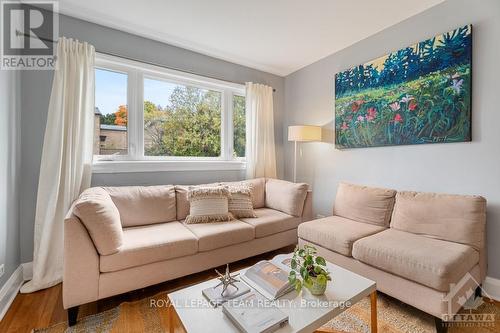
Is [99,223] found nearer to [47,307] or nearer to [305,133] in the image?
[47,307]

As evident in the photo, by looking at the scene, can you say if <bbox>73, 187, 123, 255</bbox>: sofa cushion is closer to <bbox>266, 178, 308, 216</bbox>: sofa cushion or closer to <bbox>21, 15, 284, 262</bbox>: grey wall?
<bbox>21, 15, 284, 262</bbox>: grey wall

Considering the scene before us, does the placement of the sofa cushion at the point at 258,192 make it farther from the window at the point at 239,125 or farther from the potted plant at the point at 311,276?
the potted plant at the point at 311,276

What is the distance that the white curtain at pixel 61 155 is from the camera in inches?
80.6

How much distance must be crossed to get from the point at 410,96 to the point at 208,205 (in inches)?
90.7

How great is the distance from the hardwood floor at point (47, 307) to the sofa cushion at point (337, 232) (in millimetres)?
1120

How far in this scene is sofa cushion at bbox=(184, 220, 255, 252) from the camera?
6.59 ft

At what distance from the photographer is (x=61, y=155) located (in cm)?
210

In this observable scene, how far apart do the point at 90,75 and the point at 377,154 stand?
3127mm

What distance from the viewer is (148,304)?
1765 millimetres

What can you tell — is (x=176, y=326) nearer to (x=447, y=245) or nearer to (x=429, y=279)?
(x=429, y=279)

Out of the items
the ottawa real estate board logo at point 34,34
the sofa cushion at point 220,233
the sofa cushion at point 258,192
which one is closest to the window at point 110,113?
Result: the ottawa real estate board logo at point 34,34

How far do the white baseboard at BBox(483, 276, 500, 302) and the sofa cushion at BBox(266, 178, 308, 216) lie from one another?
1.60 metres

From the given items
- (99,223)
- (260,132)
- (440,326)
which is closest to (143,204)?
(99,223)

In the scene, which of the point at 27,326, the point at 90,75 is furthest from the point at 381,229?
the point at 90,75
